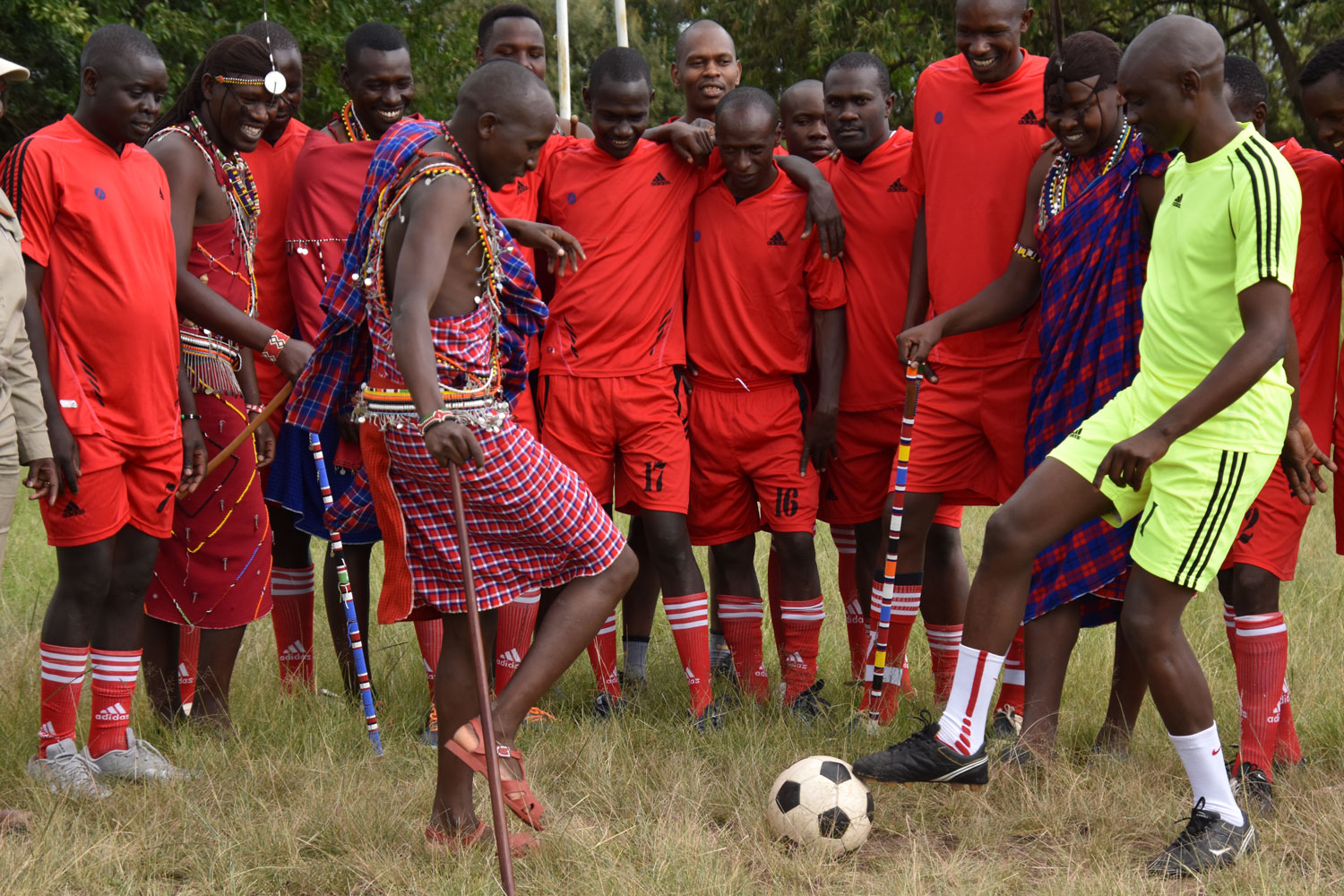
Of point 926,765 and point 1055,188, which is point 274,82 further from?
point 926,765

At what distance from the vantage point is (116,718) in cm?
506

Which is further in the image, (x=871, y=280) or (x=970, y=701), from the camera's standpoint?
(x=871, y=280)

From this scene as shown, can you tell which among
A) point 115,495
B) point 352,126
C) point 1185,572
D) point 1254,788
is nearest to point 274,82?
point 352,126

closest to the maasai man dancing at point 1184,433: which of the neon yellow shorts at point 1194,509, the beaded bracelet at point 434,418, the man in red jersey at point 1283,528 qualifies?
the neon yellow shorts at point 1194,509

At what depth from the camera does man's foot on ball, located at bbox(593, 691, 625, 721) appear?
5.83 meters

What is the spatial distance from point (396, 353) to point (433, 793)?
177 centimetres

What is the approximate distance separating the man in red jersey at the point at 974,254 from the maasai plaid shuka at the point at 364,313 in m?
1.90

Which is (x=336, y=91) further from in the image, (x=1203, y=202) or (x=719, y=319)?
(x=1203, y=202)

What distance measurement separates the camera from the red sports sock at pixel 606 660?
6.02m

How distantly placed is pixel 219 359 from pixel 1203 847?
405 cm

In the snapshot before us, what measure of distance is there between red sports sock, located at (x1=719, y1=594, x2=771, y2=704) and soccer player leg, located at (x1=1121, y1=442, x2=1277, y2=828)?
6.99 feet

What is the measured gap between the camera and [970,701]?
4.47 meters

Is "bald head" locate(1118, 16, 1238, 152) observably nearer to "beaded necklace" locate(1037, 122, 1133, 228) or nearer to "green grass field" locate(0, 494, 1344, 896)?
"beaded necklace" locate(1037, 122, 1133, 228)

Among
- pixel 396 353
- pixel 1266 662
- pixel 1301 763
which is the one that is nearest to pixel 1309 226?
pixel 1266 662
